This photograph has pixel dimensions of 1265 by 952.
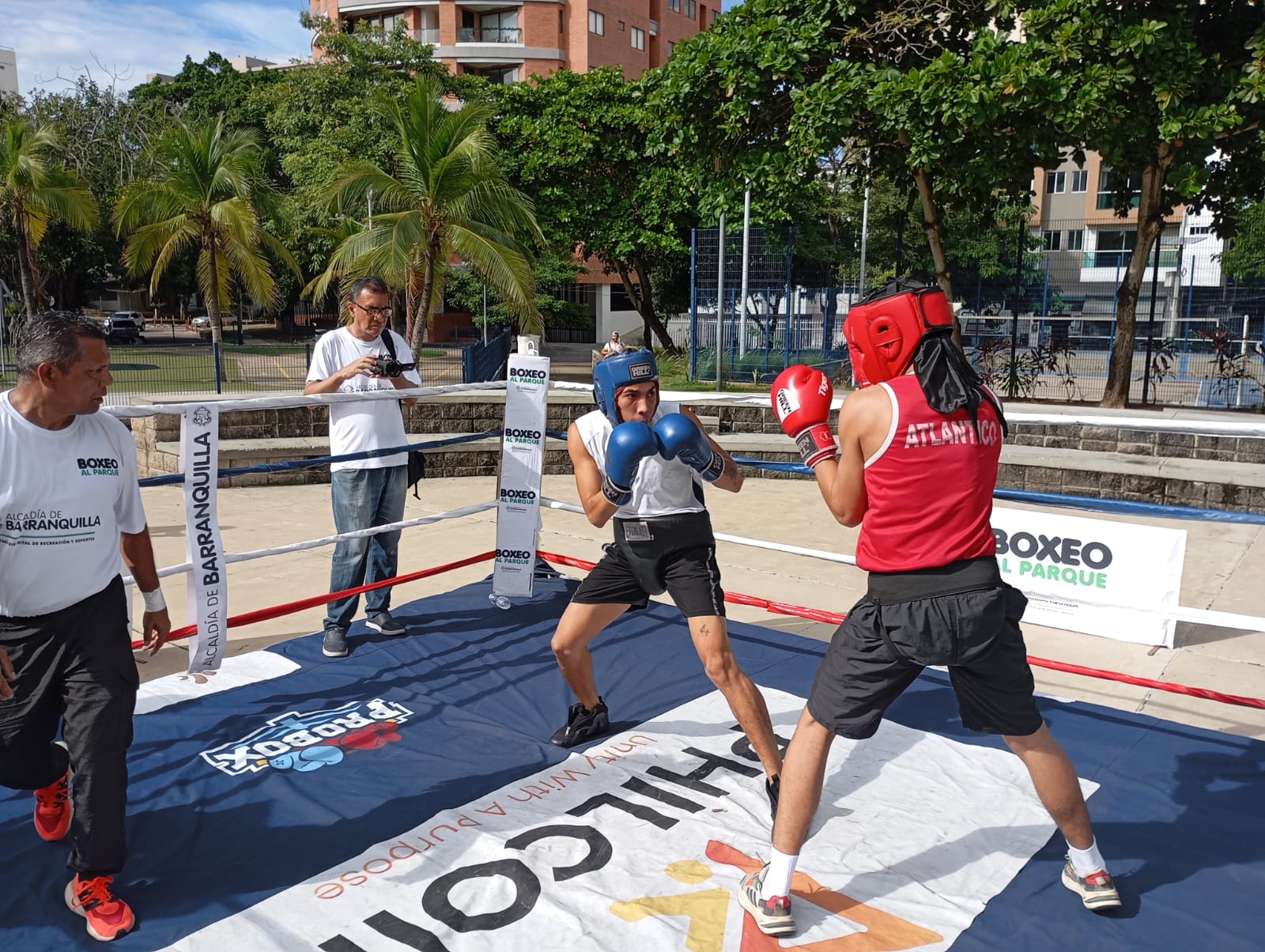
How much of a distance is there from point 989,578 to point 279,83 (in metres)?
28.7

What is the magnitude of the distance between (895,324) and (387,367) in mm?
2572

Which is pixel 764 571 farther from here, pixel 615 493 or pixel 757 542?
pixel 615 493

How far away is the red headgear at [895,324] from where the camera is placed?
2.23 m

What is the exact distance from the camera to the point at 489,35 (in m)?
38.6

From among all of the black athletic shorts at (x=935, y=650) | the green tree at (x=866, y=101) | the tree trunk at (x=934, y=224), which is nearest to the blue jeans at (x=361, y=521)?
the black athletic shorts at (x=935, y=650)

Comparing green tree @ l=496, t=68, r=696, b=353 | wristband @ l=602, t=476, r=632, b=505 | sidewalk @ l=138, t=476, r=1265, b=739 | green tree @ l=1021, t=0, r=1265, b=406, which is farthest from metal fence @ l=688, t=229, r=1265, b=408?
wristband @ l=602, t=476, r=632, b=505

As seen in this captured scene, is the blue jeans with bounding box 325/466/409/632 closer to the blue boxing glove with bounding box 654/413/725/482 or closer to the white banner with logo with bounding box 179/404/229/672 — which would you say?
the white banner with logo with bounding box 179/404/229/672

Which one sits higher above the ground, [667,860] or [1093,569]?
[1093,569]

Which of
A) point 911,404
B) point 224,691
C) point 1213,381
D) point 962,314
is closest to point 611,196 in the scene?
point 962,314

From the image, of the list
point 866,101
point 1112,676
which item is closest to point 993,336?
point 866,101

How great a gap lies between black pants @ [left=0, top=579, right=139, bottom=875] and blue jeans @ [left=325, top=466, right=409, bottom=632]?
5.98 feet

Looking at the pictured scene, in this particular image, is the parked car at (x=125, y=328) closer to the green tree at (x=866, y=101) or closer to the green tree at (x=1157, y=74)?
the green tree at (x=866, y=101)

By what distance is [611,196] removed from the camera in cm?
1972

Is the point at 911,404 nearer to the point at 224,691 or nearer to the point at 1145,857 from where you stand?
the point at 1145,857
